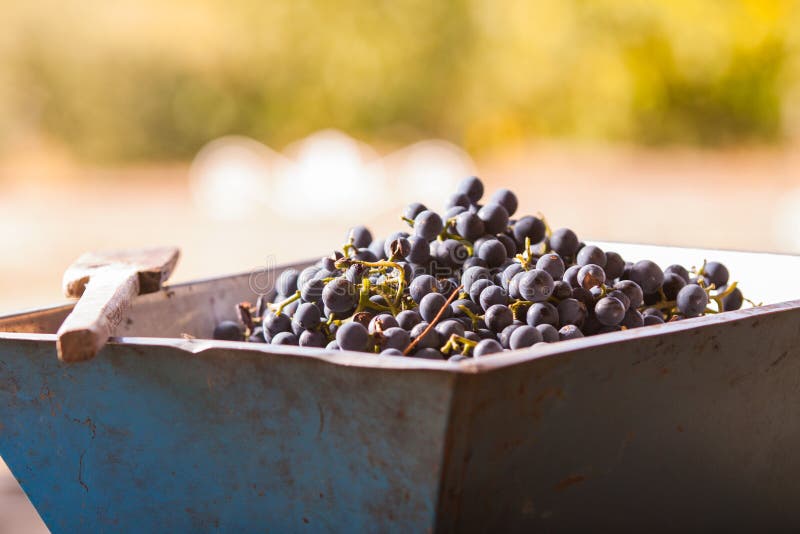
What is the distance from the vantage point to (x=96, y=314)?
685 millimetres

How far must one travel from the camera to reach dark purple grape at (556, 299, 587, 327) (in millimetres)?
789

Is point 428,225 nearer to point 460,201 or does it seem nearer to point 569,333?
point 460,201

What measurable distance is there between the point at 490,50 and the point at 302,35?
5.31 ft

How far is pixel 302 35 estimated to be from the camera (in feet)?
22.2

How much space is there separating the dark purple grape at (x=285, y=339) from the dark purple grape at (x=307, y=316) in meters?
0.02

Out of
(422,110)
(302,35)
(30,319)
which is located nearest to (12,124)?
(302,35)

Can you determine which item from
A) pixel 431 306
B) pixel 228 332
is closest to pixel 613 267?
pixel 431 306

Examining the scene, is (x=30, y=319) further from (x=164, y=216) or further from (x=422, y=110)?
(x=422, y=110)

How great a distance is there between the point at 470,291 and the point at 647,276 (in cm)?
22

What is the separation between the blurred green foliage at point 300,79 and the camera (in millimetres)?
6363

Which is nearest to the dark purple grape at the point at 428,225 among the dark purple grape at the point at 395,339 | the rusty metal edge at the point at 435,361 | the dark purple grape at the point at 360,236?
the dark purple grape at the point at 360,236

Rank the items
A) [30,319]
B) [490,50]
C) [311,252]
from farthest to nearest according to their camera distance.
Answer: [490,50], [311,252], [30,319]

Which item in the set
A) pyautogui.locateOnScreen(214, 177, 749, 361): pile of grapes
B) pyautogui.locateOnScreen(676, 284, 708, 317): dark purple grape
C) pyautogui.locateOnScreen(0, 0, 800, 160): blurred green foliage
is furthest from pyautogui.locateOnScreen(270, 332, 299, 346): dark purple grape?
pyautogui.locateOnScreen(0, 0, 800, 160): blurred green foliage

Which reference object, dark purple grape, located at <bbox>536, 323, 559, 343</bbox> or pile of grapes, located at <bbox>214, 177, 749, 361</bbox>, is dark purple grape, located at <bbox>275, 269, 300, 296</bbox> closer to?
pile of grapes, located at <bbox>214, 177, 749, 361</bbox>
